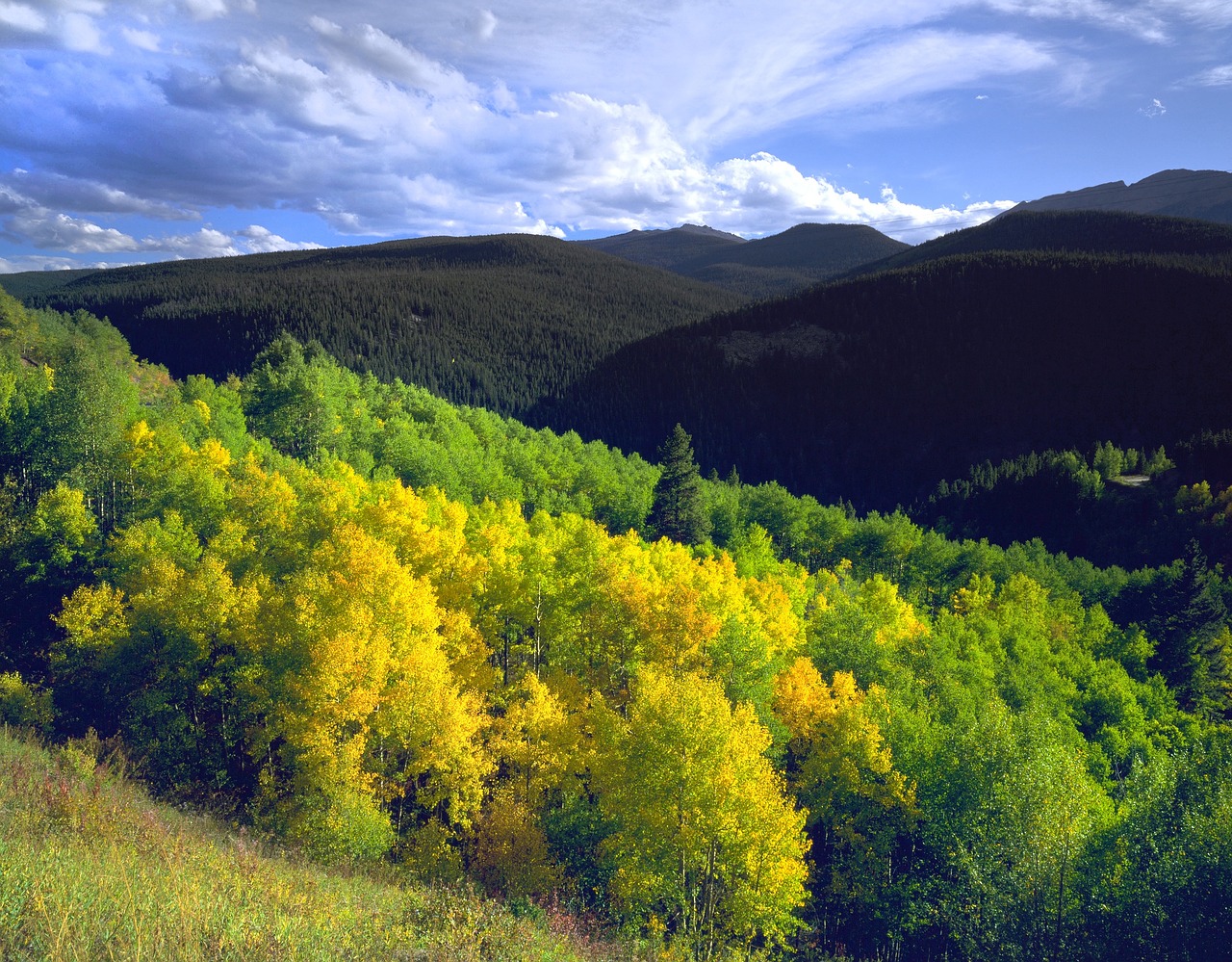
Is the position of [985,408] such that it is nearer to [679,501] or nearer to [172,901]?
[679,501]

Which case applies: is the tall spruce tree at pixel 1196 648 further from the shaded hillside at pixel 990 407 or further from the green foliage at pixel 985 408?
the shaded hillside at pixel 990 407

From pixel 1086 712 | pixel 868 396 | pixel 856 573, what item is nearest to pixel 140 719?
pixel 1086 712

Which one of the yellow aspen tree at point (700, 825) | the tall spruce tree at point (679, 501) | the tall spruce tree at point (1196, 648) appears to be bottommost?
the tall spruce tree at point (1196, 648)

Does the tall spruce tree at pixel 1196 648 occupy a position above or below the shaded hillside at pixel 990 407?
below

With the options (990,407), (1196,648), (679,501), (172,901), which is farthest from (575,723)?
(990,407)

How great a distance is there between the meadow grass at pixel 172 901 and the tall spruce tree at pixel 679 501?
59.2m

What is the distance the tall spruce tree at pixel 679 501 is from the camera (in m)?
77.4

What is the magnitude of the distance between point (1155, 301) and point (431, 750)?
234197 millimetres

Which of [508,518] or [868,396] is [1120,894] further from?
[868,396]

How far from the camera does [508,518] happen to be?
172ft

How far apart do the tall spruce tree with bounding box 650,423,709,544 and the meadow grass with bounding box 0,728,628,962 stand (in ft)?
194

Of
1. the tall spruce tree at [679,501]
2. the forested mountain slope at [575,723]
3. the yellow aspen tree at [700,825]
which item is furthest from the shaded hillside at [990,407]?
Answer: the yellow aspen tree at [700,825]

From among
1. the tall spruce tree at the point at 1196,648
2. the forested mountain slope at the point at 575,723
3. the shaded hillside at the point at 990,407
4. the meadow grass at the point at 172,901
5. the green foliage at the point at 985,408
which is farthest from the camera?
the shaded hillside at the point at 990,407

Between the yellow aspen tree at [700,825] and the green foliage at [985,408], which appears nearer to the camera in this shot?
the yellow aspen tree at [700,825]
